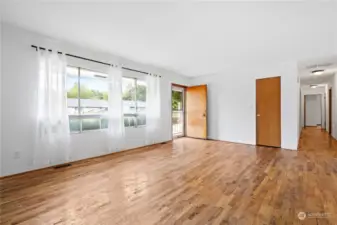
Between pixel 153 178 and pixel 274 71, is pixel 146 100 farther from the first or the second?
pixel 274 71

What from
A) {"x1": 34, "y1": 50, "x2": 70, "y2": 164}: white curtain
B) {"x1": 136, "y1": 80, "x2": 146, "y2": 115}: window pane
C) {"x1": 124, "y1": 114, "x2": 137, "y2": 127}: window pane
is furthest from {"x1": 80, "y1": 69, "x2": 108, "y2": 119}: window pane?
{"x1": 136, "y1": 80, "x2": 146, "y2": 115}: window pane

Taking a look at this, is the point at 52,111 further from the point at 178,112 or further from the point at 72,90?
the point at 178,112

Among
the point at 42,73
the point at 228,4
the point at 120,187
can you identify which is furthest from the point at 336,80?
the point at 42,73

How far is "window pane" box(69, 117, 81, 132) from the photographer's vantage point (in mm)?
3821

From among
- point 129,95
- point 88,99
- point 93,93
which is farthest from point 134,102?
point 88,99

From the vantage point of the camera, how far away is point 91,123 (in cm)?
→ 417

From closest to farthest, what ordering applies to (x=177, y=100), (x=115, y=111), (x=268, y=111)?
(x=115, y=111) < (x=268, y=111) < (x=177, y=100)

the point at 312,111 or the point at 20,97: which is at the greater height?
the point at 20,97

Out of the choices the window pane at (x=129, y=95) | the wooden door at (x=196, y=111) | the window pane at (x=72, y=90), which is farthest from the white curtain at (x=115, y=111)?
the wooden door at (x=196, y=111)

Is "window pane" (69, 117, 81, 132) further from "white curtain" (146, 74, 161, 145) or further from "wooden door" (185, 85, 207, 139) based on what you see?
"wooden door" (185, 85, 207, 139)

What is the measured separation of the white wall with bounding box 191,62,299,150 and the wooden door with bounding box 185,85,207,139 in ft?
0.83

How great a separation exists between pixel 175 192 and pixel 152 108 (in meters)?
3.38

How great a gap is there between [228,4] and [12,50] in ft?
11.3

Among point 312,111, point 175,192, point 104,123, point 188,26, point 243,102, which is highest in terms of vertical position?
point 188,26
